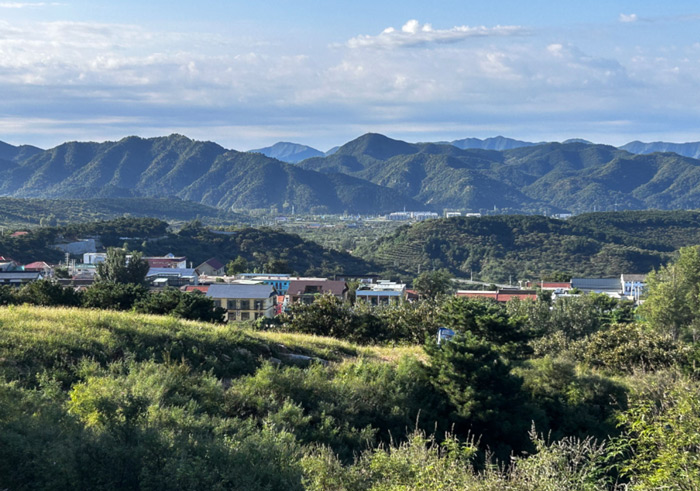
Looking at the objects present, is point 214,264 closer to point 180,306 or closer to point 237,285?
point 237,285

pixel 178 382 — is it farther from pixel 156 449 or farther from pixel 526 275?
pixel 526 275

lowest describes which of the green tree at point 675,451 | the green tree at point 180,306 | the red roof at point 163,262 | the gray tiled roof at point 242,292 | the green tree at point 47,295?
the red roof at point 163,262

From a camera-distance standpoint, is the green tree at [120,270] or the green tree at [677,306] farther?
the green tree at [120,270]

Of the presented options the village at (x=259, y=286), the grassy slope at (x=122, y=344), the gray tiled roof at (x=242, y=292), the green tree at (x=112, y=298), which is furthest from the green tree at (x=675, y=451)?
the gray tiled roof at (x=242, y=292)

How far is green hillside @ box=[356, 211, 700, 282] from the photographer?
256ft

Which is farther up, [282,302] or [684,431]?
[684,431]

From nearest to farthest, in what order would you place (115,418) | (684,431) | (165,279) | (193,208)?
(684,431) → (115,418) → (165,279) → (193,208)

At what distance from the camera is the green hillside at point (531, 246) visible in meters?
78.1

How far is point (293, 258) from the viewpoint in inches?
2810

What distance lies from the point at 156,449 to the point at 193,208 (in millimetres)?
158614

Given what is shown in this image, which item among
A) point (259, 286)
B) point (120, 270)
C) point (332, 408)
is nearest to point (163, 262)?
point (120, 270)

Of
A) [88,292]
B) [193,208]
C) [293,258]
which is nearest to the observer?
[88,292]

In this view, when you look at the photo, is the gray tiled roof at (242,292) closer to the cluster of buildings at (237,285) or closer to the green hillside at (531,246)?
the cluster of buildings at (237,285)

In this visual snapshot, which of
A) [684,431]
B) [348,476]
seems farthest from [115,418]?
[684,431]
